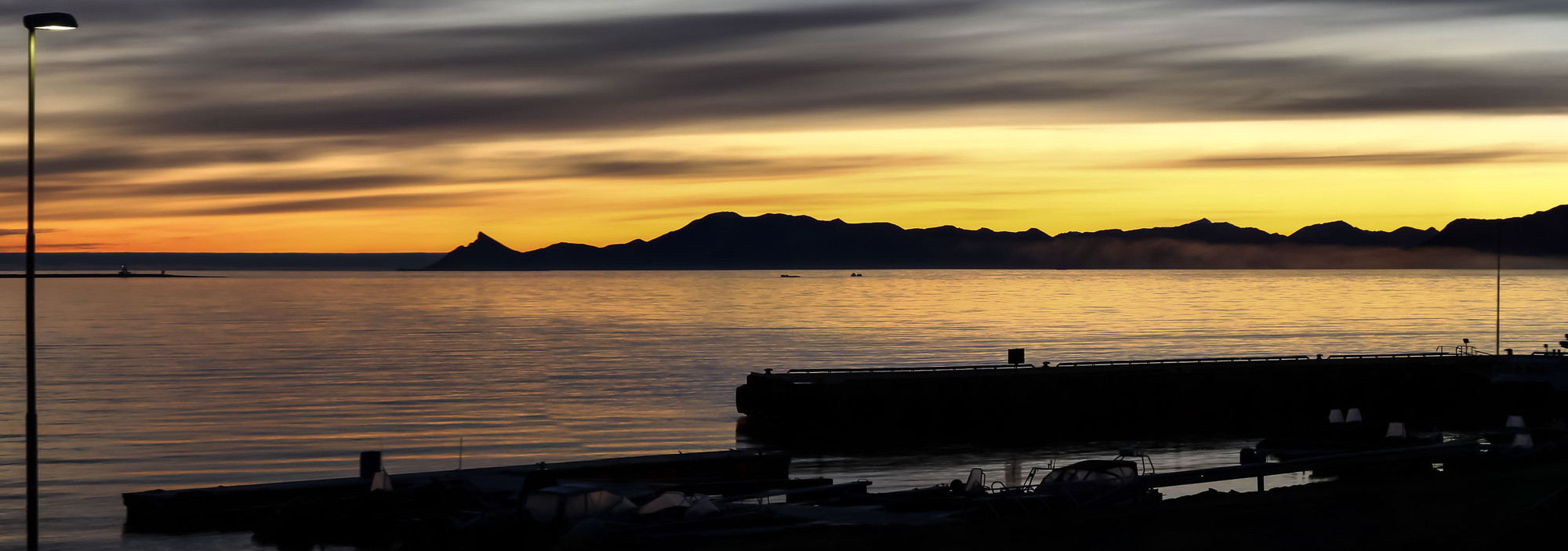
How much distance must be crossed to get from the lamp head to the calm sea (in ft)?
41.5

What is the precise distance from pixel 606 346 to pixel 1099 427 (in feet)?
204

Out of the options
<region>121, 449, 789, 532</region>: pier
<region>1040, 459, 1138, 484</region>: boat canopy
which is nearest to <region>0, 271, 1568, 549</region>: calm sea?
<region>121, 449, 789, 532</region>: pier

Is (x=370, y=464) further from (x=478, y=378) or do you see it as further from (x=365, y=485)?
(x=478, y=378)

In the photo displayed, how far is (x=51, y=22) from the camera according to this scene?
73.0ft

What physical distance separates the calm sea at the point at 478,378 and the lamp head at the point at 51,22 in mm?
12650

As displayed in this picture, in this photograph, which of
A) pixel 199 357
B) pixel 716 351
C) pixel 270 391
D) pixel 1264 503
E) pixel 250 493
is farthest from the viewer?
pixel 716 351

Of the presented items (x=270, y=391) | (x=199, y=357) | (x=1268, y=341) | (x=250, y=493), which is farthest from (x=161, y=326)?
(x=250, y=493)

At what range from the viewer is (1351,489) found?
26469 mm

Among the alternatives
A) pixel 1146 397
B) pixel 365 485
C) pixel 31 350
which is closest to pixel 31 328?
pixel 31 350

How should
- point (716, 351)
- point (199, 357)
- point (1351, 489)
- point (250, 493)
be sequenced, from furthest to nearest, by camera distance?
point (716, 351) < point (199, 357) < point (250, 493) < point (1351, 489)

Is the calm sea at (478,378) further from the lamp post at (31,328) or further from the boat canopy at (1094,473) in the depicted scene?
the boat canopy at (1094,473)

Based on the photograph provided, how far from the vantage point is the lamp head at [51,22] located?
22.2 meters

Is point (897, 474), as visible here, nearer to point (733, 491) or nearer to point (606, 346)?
point (733, 491)

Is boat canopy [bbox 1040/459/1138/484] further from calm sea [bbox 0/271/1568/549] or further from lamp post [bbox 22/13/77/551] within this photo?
lamp post [bbox 22/13/77/551]
